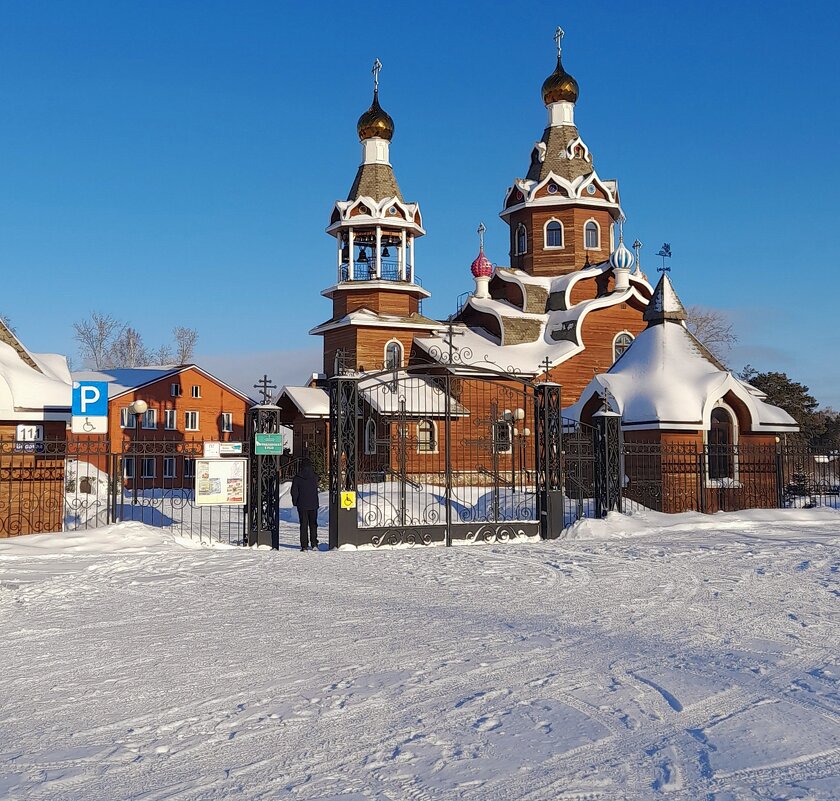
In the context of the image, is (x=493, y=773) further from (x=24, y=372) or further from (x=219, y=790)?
(x=24, y=372)

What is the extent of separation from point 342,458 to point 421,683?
808cm

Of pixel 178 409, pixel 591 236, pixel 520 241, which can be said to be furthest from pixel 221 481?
pixel 178 409

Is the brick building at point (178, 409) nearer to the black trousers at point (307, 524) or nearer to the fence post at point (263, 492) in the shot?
the fence post at point (263, 492)

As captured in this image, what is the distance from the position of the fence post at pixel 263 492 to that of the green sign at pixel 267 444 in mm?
61

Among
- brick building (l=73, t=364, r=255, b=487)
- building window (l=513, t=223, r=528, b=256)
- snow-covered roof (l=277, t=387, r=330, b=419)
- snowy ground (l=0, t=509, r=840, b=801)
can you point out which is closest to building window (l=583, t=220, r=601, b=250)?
building window (l=513, t=223, r=528, b=256)

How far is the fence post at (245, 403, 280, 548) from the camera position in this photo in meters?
13.1

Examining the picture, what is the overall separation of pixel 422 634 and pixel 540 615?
4.13 ft

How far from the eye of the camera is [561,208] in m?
32.0

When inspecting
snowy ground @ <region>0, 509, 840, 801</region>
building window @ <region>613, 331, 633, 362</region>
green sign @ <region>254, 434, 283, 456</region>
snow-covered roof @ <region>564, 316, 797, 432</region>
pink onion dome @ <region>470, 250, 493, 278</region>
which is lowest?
snowy ground @ <region>0, 509, 840, 801</region>

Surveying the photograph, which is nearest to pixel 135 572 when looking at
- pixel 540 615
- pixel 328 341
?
pixel 540 615

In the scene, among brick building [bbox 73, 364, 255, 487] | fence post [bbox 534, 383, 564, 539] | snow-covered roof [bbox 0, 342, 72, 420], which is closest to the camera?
snow-covered roof [bbox 0, 342, 72, 420]

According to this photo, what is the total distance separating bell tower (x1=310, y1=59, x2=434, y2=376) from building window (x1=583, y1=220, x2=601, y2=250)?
6.31 metres

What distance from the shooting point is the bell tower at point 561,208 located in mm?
31875

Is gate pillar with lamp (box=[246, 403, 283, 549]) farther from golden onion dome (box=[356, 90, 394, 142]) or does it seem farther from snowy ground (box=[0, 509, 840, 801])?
golden onion dome (box=[356, 90, 394, 142])
